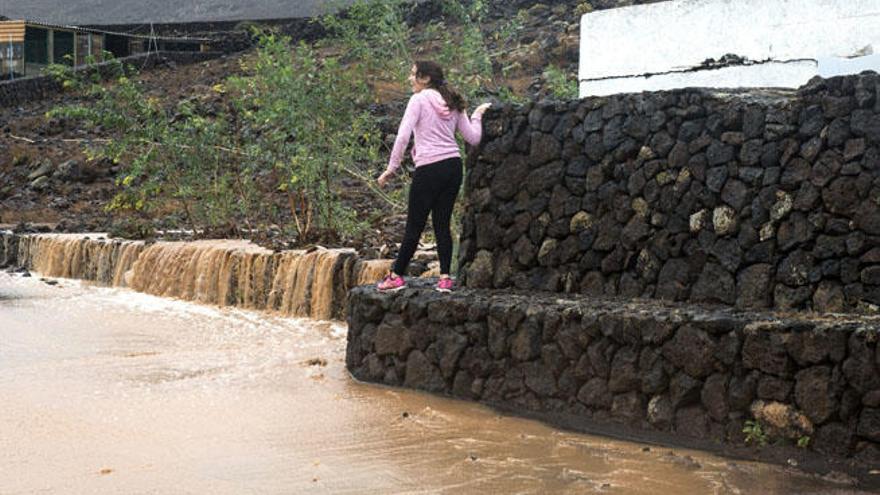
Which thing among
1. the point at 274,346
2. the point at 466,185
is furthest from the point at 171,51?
the point at 466,185

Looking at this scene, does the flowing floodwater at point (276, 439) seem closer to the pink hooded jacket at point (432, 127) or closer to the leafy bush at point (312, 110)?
the pink hooded jacket at point (432, 127)

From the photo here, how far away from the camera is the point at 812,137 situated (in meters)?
7.39

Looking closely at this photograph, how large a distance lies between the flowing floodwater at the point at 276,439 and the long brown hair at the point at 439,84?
1.95 metres

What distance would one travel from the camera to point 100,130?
30.0 meters

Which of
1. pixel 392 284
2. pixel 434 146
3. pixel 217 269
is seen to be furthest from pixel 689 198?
pixel 217 269

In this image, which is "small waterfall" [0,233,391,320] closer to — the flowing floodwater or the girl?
the flowing floodwater

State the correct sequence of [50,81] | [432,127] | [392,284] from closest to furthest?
[432,127]
[392,284]
[50,81]

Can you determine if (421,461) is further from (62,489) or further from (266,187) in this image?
(266,187)

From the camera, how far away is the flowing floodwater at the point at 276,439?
6.28 m

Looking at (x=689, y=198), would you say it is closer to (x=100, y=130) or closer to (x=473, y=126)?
(x=473, y=126)

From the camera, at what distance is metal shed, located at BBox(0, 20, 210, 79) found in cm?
3406

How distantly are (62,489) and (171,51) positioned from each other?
30000mm

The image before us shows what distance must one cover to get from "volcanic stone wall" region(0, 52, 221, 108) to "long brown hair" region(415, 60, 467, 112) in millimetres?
24212

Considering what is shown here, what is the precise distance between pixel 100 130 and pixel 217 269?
52.9 ft
